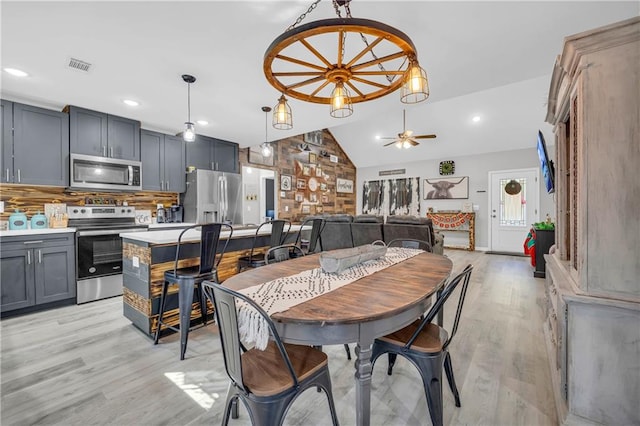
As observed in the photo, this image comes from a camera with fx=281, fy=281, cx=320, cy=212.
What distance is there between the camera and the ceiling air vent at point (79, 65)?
2.45 meters

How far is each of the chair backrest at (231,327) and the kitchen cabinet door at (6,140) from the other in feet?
11.9

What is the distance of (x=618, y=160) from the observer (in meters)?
1.30

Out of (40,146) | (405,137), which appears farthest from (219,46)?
(405,137)

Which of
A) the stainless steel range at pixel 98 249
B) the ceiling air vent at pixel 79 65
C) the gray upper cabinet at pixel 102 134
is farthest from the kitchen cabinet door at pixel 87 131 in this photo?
the ceiling air vent at pixel 79 65

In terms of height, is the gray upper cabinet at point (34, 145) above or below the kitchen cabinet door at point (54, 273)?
above

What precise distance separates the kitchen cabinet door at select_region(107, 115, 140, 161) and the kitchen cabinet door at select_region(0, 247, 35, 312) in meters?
1.54

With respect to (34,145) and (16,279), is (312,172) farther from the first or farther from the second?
(16,279)

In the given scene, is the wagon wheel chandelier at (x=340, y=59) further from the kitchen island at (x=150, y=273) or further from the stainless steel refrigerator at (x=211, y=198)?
the stainless steel refrigerator at (x=211, y=198)

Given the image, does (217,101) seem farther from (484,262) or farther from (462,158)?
(462,158)

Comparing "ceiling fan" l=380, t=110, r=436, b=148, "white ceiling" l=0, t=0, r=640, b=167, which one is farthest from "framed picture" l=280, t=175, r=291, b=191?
"white ceiling" l=0, t=0, r=640, b=167

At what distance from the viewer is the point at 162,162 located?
4.45 m

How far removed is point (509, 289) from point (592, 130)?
317 centimetres

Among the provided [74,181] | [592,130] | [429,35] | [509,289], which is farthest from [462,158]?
[74,181]

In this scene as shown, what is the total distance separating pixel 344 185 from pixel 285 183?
2678 millimetres
